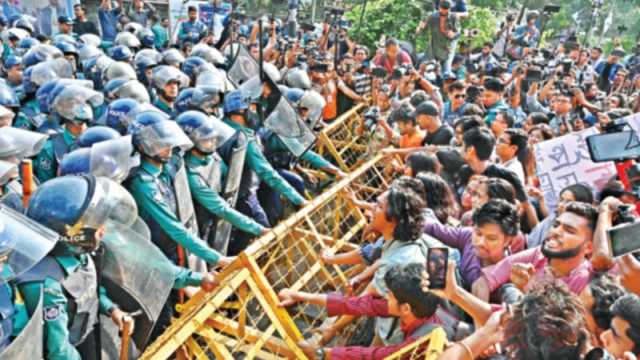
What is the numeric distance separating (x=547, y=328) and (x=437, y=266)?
1.67 feet

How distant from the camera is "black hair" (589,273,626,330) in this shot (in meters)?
2.58

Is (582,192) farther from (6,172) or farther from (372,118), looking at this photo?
(372,118)

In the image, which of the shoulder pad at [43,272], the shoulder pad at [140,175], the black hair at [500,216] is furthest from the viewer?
the shoulder pad at [140,175]

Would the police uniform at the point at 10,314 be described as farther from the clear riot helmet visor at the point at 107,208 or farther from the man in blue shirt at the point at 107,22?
the man in blue shirt at the point at 107,22

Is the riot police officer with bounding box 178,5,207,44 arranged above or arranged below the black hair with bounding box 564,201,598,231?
below

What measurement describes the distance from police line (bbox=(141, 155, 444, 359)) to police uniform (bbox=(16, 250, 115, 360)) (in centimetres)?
45

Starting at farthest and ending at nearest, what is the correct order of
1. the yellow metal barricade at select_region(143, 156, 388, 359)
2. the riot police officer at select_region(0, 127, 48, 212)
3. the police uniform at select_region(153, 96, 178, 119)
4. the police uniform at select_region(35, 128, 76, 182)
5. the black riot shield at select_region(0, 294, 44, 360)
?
1. the police uniform at select_region(153, 96, 178, 119)
2. the police uniform at select_region(35, 128, 76, 182)
3. the riot police officer at select_region(0, 127, 48, 212)
4. the yellow metal barricade at select_region(143, 156, 388, 359)
5. the black riot shield at select_region(0, 294, 44, 360)

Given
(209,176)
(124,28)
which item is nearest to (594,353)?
(209,176)

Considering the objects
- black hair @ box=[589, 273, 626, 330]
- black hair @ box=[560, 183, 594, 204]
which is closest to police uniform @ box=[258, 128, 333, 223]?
black hair @ box=[560, 183, 594, 204]

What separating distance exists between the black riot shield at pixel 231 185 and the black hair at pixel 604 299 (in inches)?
120

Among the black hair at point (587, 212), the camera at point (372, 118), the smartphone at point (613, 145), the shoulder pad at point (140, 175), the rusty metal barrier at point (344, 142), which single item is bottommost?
the rusty metal barrier at point (344, 142)

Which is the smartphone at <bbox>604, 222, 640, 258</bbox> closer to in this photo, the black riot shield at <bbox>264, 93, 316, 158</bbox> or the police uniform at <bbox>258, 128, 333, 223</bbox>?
the black riot shield at <bbox>264, 93, 316, 158</bbox>

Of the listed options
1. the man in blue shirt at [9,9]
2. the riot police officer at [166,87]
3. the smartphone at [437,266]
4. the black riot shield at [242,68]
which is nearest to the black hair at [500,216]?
the smartphone at [437,266]

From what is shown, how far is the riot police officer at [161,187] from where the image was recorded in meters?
3.89
